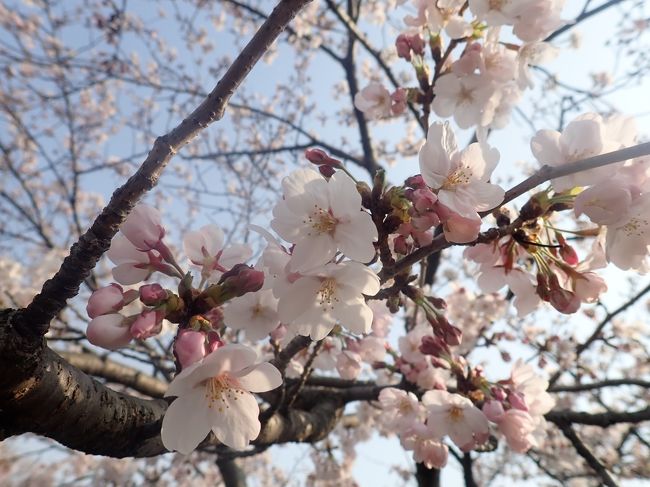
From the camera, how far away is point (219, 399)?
44.2 inches

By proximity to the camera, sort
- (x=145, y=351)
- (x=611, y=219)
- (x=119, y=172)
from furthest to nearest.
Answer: (x=119, y=172), (x=145, y=351), (x=611, y=219)

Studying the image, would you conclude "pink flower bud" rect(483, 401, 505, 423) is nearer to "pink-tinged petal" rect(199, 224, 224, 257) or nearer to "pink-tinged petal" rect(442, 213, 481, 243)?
"pink-tinged petal" rect(442, 213, 481, 243)

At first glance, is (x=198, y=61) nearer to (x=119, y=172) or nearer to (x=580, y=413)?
(x=119, y=172)

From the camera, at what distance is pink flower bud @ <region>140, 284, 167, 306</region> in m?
1.05

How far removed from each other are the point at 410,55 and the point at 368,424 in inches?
145

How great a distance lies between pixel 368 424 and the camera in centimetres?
446

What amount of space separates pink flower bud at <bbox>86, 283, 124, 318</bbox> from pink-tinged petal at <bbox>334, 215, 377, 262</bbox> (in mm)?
586

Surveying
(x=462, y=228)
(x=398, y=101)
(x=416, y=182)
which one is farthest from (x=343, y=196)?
(x=398, y=101)

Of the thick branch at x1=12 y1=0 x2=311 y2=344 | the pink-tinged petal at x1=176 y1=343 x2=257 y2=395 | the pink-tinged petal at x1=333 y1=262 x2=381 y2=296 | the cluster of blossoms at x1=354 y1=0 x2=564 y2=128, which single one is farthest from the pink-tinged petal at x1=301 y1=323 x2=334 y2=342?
the cluster of blossoms at x1=354 y1=0 x2=564 y2=128

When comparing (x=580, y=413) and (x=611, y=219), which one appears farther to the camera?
(x=580, y=413)

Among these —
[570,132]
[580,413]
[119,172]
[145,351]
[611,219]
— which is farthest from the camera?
[119,172]

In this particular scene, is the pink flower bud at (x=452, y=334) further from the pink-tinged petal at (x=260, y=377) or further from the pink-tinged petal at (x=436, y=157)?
the pink-tinged petal at (x=260, y=377)

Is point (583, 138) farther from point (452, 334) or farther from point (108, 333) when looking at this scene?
point (108, 333)

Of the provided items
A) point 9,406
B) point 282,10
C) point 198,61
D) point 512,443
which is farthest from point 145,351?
point 198,61
